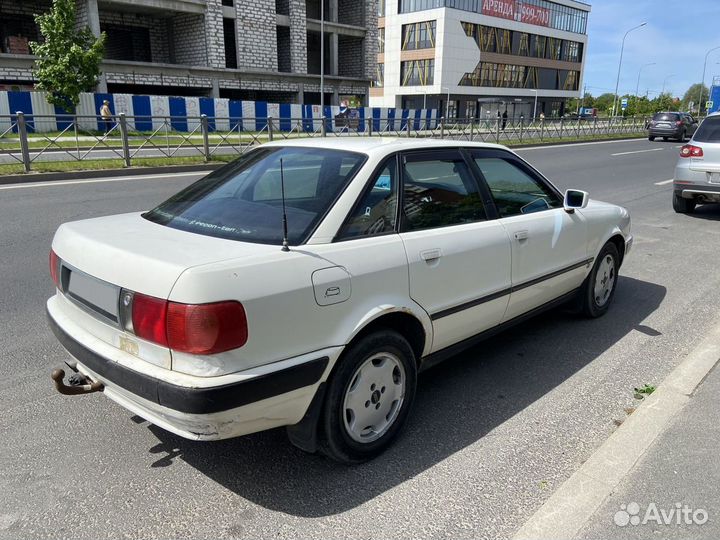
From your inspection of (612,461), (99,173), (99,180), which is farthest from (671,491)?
(99,173)

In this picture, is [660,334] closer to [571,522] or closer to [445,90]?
[571,522]

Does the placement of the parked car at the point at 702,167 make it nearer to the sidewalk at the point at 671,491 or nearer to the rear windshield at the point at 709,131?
the rear windshield at the point at 709,131

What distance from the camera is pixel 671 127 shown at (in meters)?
32.8

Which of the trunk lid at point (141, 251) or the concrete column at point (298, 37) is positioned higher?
the concrete column at point (298, 37)

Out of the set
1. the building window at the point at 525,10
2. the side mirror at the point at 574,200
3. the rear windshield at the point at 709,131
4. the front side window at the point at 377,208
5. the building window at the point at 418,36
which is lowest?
the side mirror at the point at 574,200

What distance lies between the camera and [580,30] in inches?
3356

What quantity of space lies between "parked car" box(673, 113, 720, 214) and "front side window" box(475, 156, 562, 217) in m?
6.55

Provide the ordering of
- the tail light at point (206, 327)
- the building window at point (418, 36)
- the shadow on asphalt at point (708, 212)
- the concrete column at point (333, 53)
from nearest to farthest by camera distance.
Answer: the tail light at point (206, 327), the shadow on asphalt at point (708, 212), the concrete column at point (333, 53), the building window at point (418, 36)

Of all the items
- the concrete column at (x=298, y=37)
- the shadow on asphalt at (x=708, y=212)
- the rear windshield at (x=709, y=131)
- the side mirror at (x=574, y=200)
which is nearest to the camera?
the side mirror at (x=574, y=200)

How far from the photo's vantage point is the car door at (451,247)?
3074 millimetres

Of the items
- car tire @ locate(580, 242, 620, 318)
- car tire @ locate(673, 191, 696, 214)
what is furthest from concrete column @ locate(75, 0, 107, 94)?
car tire @ locate(580, 242, 620, 318)

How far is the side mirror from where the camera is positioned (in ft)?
13.9

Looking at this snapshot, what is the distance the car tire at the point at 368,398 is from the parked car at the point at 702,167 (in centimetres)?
861

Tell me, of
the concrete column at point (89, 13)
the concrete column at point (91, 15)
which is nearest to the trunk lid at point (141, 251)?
the concrete column at point (91, 15)
